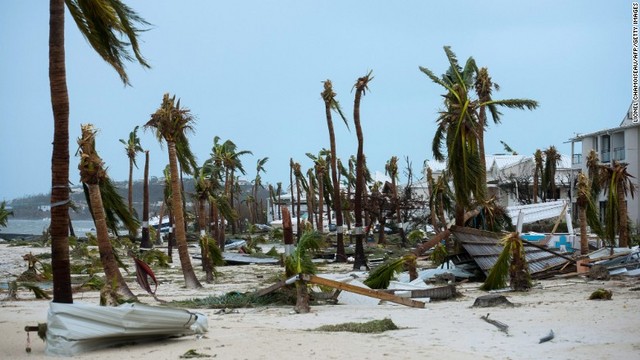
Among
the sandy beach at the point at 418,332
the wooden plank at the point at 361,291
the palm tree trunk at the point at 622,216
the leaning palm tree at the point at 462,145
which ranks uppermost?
the leaning palm tree at the point at 462,145

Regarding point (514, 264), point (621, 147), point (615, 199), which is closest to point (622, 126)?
point (621, 147)

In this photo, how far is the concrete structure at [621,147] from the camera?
51.4 m

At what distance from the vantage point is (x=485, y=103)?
2564 centimetres

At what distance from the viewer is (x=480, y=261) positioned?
23406 mm

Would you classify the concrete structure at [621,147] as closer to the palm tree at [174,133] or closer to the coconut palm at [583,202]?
the coconut palm at [583,202]

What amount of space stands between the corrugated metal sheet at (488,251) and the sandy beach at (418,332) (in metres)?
4.30

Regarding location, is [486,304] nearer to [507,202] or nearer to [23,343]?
[23,343]

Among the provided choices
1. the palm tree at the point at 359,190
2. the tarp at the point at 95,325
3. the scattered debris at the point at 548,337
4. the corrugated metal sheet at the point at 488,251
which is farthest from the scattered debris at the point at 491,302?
the palm tree at the point at 359,190

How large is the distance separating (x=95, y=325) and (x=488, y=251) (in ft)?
47.2

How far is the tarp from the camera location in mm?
11344

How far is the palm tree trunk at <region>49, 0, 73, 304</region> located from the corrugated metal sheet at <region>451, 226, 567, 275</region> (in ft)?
43.8

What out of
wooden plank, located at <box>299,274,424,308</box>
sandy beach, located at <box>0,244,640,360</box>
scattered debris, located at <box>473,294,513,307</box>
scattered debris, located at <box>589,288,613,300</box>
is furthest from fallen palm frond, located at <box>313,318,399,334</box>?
Answer: scattered debris, located at <box>589,288,613,300</box>

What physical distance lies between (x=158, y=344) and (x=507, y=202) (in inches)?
2351

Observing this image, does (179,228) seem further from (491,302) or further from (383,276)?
(491,302)
